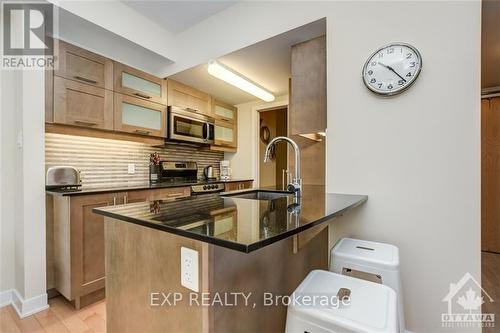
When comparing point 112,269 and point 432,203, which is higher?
point 432,203

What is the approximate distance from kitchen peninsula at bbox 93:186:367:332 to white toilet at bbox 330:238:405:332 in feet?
0.64

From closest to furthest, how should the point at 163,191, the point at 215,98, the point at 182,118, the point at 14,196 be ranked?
the point at 14,196, the point at 163,191, the point at 182,118, the point at 215,98

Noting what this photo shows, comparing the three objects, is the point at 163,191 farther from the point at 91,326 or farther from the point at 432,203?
the point at 432,203

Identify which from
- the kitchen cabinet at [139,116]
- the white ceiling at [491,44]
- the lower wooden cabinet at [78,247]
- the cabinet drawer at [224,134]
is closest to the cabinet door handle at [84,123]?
the kitchen cabinet at [139,116]

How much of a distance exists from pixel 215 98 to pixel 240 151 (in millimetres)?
964

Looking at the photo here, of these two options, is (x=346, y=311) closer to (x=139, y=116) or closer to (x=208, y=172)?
(x=139, y=116)

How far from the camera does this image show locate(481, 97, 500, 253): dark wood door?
127 inches

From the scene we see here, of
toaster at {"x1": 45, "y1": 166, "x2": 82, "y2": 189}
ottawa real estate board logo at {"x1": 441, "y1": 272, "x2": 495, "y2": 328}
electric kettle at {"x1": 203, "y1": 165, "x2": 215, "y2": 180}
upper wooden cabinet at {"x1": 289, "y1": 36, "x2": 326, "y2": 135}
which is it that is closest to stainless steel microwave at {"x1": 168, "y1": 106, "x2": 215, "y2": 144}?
electric kettle at {"x1": 203, "y1": 165, "x2": 215, "y2": 180}

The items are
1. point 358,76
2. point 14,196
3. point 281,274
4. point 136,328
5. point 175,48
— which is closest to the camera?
point 136,328

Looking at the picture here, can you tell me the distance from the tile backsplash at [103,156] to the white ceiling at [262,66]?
0.97 metres

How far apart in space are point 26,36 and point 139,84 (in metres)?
0.94

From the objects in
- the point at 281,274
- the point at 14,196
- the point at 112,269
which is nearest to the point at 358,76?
the point at 281,274

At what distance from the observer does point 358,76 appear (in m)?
1.71

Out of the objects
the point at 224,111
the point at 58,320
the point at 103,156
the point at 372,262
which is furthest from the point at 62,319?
the point at 224,111
